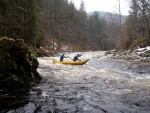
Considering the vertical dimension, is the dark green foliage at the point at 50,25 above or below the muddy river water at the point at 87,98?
above

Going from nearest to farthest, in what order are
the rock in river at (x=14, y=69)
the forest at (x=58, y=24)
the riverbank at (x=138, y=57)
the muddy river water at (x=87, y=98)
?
the muddy river water at (x=87, y=98) → the rock in river at (x=14, y=69) → the riverbank at (x=138, y=57) → the forest at (x=58, y=24)

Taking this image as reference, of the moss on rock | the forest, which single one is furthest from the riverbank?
the moss on rock

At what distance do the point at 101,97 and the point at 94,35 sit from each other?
67569 mm

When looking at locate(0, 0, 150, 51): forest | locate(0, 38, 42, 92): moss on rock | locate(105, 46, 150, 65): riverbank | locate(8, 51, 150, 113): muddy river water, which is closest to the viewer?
locate(8, 51, 150, 113): muddy river water

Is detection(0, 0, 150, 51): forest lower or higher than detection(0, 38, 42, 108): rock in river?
higher

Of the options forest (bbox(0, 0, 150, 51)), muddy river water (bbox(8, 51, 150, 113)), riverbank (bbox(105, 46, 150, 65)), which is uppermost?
forest (bbox(0, 0, 150, 51))

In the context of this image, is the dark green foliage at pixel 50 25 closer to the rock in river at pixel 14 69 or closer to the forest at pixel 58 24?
the forest at pixel 58 24

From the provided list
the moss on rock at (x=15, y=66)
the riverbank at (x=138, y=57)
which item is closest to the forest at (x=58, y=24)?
the riverbank at (x=138, y=57)

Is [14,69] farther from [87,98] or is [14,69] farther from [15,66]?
[87,98]

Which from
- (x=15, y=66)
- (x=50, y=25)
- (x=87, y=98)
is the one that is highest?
(x=50, y=25)

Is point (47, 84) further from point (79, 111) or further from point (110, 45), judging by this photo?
point (110, 45)

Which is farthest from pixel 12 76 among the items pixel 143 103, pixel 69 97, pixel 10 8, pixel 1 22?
pixel 10 8

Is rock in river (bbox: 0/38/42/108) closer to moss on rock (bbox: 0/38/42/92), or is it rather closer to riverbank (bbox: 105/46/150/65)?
moss on rock (bbox: 0/38/42/92)

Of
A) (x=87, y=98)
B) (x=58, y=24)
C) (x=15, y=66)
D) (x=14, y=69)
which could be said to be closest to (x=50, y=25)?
(x=58, y=24)
